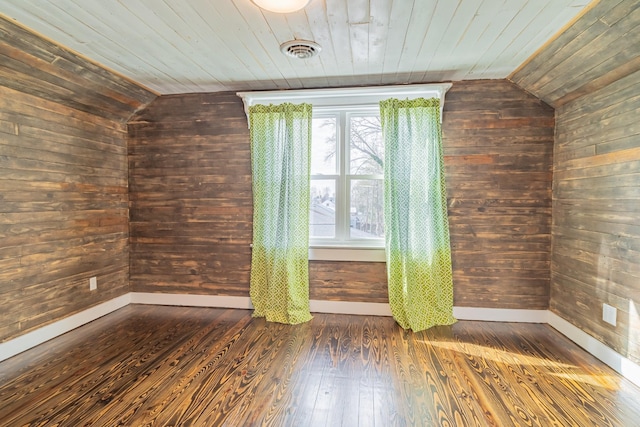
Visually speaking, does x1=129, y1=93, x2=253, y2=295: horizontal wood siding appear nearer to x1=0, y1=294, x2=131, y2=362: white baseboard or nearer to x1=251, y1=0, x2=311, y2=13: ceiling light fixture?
x1=0, y1=294, x2=131, y2=362: white baseboard

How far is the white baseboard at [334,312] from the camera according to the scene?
2445 mm

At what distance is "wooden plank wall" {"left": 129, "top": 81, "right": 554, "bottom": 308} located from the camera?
3158 millimetres

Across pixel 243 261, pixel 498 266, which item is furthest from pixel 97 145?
pixel 498 266

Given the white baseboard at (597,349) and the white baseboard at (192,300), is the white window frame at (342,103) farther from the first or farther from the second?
the white baseboard at (597,349)

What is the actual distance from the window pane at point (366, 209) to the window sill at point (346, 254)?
17 cm

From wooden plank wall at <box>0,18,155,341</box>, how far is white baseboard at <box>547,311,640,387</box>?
167 inches

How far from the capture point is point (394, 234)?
3197 millimetres

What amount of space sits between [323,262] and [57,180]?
2.45m

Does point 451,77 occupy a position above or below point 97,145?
above

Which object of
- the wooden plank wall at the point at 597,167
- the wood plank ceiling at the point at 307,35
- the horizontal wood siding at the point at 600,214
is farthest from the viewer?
the horizontal wood siding at the point at 600,214

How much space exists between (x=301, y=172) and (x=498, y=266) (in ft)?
6.75

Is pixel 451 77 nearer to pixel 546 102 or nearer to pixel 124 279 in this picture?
pixel 546 102

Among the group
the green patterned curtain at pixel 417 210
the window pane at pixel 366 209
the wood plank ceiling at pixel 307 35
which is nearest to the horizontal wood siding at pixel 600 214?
the wood plank ceiling at pixel 307 35

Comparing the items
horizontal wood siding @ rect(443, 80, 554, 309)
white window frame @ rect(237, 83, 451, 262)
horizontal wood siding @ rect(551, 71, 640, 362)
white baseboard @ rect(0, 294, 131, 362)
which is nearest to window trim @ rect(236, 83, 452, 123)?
white window frame @ rect(237, 83, 451, 262)
